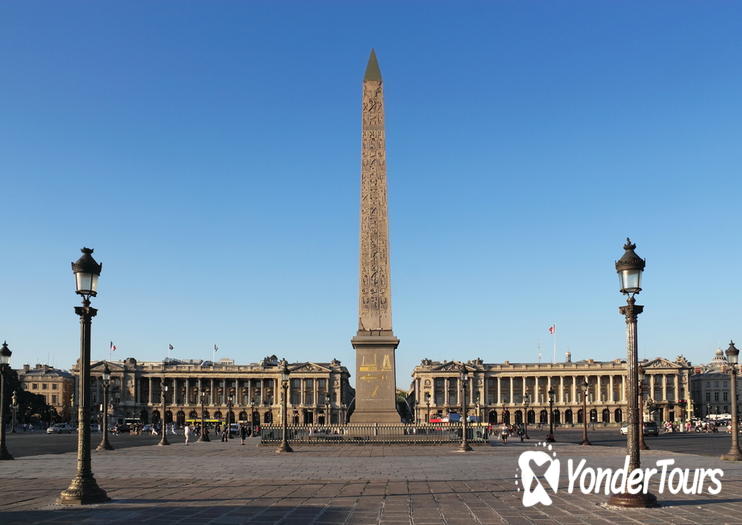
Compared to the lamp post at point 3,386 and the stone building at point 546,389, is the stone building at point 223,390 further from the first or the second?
the lamp post at point 3,386

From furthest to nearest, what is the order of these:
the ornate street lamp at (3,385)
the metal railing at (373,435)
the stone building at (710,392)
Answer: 1. the stone building at (710,392)
2. the metal railing at (373,435)
3. the ornate street lamp at (3,385)

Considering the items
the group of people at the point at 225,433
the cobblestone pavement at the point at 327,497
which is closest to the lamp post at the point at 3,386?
the cobblestone pavement at the point at 327,497

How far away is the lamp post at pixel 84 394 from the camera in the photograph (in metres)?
15.0

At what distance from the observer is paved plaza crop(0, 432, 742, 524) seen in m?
13.0

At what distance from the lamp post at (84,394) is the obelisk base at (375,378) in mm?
22749

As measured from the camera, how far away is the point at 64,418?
539 feet

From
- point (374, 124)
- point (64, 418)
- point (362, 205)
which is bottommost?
point (64, 418)

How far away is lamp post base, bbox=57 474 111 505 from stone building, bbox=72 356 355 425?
14573cm

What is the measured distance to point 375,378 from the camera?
1517 inches

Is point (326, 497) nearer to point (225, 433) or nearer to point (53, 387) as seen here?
point (225, 433)

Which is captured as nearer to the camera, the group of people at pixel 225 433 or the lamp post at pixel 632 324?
the lamp post at pixel 632 324

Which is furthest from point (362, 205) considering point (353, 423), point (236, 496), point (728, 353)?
point (236, 496)

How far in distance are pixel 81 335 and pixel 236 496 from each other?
13.9 feet

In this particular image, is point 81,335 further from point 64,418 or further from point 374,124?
point 64,418
